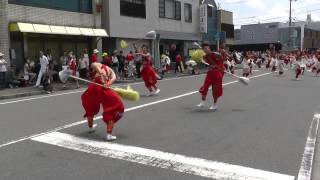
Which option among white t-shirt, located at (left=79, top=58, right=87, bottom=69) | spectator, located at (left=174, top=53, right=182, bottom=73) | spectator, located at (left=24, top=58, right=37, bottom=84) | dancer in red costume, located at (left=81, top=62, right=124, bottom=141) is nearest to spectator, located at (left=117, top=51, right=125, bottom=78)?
white t-shirt, located at (left=79, top=58, right=87, bottom=69)

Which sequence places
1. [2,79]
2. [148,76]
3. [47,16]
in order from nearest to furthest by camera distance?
1. [148,76]
2. [2,79]
3. [47,16]

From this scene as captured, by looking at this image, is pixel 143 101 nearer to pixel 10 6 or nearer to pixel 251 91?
pixel 251 91

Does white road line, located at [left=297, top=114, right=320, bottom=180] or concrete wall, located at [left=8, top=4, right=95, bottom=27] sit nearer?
white road line, located at [left=297, top=114, right=320, bottom=180]

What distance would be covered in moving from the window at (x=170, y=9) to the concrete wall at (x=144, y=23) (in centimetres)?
41

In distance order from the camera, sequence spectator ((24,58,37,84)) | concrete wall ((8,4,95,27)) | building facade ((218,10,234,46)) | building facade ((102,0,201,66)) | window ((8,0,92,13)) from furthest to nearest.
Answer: building facade ((218,10,234,46))
building facade ((102,0,201,66))
window ((8,0,92,13))
concrete wall ((8,4,95,27))
spectator ((24,58,37,84))

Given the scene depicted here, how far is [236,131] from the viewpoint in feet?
32.8

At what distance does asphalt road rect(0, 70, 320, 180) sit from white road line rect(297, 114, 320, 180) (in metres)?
0.09

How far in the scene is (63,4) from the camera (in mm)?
26828

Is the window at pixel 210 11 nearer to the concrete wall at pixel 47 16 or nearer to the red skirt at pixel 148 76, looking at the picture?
the concrete wall at pixel 47 16

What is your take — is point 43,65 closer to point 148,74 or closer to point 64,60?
point 64,60

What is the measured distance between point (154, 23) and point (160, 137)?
28.8 meters

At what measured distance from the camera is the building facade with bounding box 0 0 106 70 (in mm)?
22739

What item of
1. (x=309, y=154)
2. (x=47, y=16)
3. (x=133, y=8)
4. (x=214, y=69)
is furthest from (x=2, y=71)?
(x=309, y=154)

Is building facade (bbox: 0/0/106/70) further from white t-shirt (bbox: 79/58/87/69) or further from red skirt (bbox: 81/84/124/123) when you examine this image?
red skirt (bbox: 81/84/124/123)
